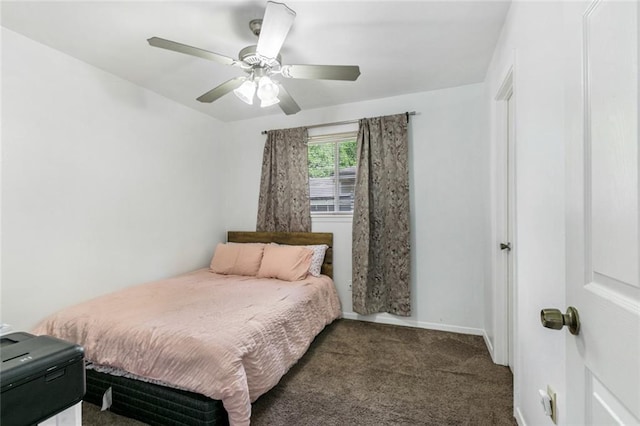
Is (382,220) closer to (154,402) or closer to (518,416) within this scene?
(518,416)

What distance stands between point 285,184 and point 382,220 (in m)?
1.28

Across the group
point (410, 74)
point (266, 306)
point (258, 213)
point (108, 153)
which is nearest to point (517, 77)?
point (410, 74)

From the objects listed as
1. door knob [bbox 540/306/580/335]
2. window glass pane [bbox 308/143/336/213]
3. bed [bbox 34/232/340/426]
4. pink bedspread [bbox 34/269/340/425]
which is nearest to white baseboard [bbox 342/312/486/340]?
pink bedspread [bbox 34/269/340/425]

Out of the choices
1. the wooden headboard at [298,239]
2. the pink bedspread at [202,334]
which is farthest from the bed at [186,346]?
the wooden headboard at [298,239]

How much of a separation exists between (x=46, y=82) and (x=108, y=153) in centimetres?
62

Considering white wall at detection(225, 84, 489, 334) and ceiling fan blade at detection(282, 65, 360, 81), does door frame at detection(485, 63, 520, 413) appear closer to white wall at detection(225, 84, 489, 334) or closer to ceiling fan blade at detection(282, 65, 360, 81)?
white wall at detection(225, 84, 489, 334)

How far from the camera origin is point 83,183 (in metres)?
2.32

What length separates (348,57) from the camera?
229 centimetres

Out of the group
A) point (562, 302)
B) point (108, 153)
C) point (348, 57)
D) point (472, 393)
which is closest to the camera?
point (562, 302)

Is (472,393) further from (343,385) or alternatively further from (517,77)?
(517,77)

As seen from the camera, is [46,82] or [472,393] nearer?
[472,393]

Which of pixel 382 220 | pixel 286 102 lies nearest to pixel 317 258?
pixel 382 220

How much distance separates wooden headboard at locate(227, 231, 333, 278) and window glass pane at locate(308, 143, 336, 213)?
33 centimetres

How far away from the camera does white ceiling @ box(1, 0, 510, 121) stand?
172 centimetres
